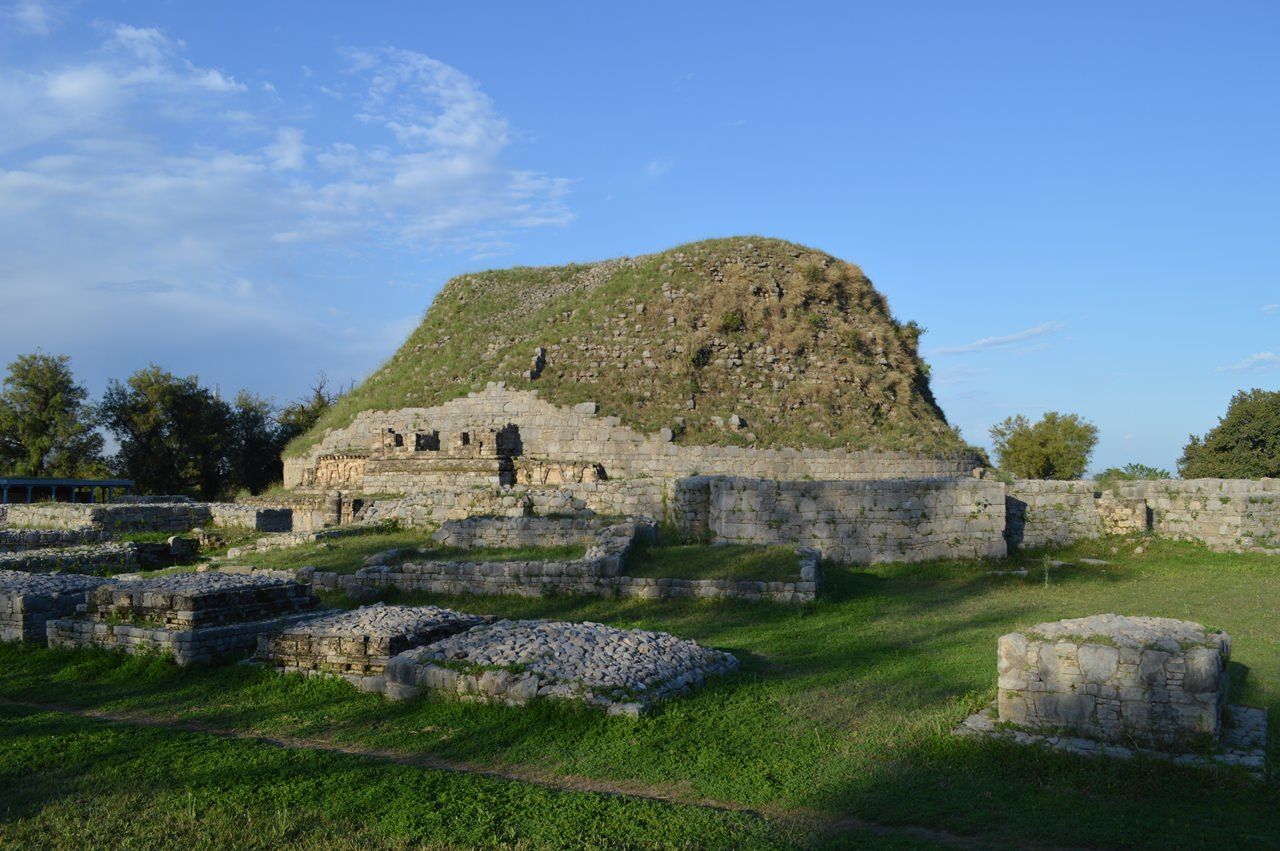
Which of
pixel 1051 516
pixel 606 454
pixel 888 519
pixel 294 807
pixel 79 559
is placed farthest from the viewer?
pixel 606 454

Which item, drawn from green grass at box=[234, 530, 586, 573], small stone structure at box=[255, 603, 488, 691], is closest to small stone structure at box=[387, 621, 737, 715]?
small stone structure at box=[255, 603, 488, 691]

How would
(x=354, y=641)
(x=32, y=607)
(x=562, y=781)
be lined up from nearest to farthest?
1. (x=562, y=781)
2. (x=354, y=641)
3. (x=32, y=607)

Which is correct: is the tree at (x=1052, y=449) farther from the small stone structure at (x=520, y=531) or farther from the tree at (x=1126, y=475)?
the small stone structure at (x=520, y=531)

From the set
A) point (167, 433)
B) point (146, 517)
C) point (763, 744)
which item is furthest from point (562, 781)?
point (167, 433)

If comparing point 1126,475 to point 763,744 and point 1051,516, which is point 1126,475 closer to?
point 1051,516

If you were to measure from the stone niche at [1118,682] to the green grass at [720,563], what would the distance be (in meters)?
6.50

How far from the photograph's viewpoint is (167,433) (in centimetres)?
4428

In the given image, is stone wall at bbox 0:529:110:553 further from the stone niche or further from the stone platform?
the stone niche

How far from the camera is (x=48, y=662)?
11320 millimetres

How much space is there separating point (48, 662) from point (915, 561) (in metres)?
13.9

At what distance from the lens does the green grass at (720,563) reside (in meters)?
14.0

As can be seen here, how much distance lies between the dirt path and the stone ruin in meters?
1.80

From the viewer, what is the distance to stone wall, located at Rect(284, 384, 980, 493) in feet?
92.6

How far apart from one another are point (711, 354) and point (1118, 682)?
26137mm
